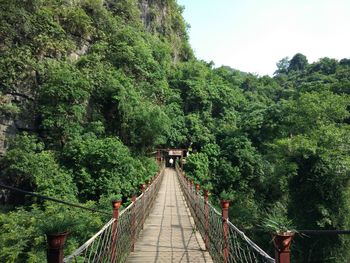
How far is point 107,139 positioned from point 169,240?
28.0 feet

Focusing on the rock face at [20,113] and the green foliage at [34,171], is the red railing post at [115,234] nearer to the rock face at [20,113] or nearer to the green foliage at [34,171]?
the green foliage at [34,171]

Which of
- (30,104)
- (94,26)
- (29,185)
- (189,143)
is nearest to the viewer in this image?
(29,185)

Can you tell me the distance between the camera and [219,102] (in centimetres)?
3456

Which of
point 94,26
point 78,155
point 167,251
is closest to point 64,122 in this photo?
point 78,155

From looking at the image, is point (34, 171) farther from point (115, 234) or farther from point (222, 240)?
point (222, 240)

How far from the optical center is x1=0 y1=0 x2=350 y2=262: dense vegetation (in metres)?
11.9

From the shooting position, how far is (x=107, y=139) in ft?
47.0

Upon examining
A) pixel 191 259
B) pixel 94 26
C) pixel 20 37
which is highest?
pixel 94 26

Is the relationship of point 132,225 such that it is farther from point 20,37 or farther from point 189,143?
point 189,143

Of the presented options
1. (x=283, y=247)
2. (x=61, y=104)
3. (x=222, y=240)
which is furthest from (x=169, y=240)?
(x=61, y=104)

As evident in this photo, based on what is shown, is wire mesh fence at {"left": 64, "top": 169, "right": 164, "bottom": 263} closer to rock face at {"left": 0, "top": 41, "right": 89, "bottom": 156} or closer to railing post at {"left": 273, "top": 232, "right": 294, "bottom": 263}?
railing post at {"left": 273, "top": 232, "right": 294, "bottom": 263}

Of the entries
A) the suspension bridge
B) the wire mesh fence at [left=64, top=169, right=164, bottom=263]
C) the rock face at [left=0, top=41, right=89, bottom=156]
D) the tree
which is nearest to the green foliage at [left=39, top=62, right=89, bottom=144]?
the rock face at [left=0, top=41, right=89, bottom=156]

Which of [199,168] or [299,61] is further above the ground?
[299,61]

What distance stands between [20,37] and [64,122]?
16.3 feet
